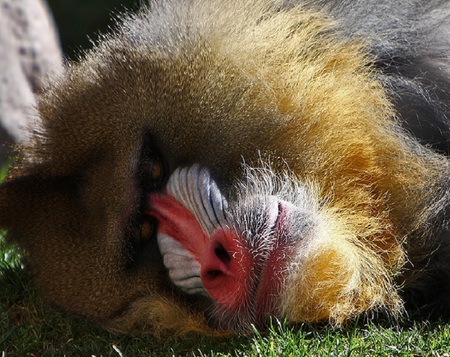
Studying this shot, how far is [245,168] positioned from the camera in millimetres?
3139

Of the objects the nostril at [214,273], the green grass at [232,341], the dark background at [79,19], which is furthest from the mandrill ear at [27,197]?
the dark background at [79,19]

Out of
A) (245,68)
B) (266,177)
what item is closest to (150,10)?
(245,68)

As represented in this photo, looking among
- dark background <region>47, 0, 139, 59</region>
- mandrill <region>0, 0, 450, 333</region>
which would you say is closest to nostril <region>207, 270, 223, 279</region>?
mandrill <region>0, 0, 450, 333</region>

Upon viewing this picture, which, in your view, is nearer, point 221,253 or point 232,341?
point 221,253

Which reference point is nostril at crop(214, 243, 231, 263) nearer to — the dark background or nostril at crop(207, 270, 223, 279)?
nostril at crop(207, 270, 223, 279)

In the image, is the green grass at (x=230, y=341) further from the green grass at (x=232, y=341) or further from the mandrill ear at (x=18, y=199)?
the mandrill ear at (x=18, y=199)

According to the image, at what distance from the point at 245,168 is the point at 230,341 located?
0.70 meters

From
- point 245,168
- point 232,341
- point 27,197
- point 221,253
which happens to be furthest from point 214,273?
point 27,197

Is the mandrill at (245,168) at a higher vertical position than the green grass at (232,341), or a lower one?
higher

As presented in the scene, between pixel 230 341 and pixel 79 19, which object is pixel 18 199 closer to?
pixel 230 341

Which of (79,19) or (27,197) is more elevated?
(79,19)

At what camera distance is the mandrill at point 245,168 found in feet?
10.1

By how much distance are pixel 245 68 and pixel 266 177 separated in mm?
518

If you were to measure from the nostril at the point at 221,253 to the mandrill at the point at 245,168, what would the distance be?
2.7 inches
